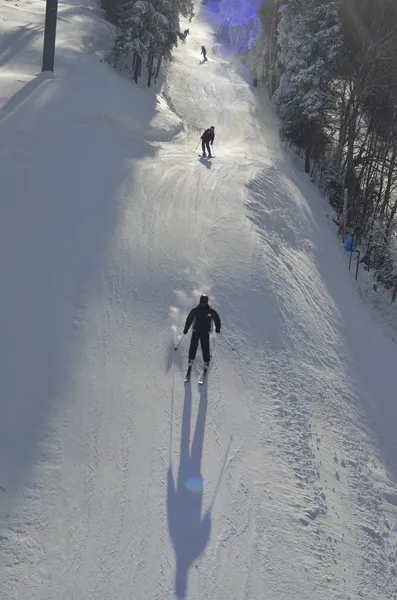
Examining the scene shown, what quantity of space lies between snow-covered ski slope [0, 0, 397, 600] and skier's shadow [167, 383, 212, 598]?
0.07 ft

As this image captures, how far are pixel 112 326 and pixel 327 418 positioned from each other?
429cm

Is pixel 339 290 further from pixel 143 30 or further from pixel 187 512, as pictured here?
pixel 143 30

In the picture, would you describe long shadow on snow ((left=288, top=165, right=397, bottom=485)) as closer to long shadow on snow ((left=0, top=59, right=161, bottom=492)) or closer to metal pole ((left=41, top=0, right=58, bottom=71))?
long shadow on snow ((left=0, top=59, right=161, bottom=492))

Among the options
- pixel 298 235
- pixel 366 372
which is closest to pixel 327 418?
pixel 366 372

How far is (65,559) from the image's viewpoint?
523 cm

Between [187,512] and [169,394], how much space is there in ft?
6.83

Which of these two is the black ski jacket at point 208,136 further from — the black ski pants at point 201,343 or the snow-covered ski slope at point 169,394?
the black ski pants at point 201,343

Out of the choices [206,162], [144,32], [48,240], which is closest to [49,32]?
[144,32]

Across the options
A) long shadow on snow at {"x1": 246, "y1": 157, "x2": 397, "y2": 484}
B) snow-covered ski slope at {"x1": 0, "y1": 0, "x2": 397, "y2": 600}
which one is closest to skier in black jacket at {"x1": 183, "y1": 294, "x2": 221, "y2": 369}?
snow-covered ski slope at {"x1": 0, "y1": 0, "x2": 397, "y2": 600}

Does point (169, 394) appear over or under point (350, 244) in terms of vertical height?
over

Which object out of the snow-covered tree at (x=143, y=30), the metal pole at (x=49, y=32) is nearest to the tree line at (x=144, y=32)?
the snow-covered tree at (x=143, y=30)

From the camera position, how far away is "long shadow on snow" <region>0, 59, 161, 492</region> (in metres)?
6.83

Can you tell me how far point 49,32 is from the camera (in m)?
20.5

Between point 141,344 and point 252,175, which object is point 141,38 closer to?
point 252,175
